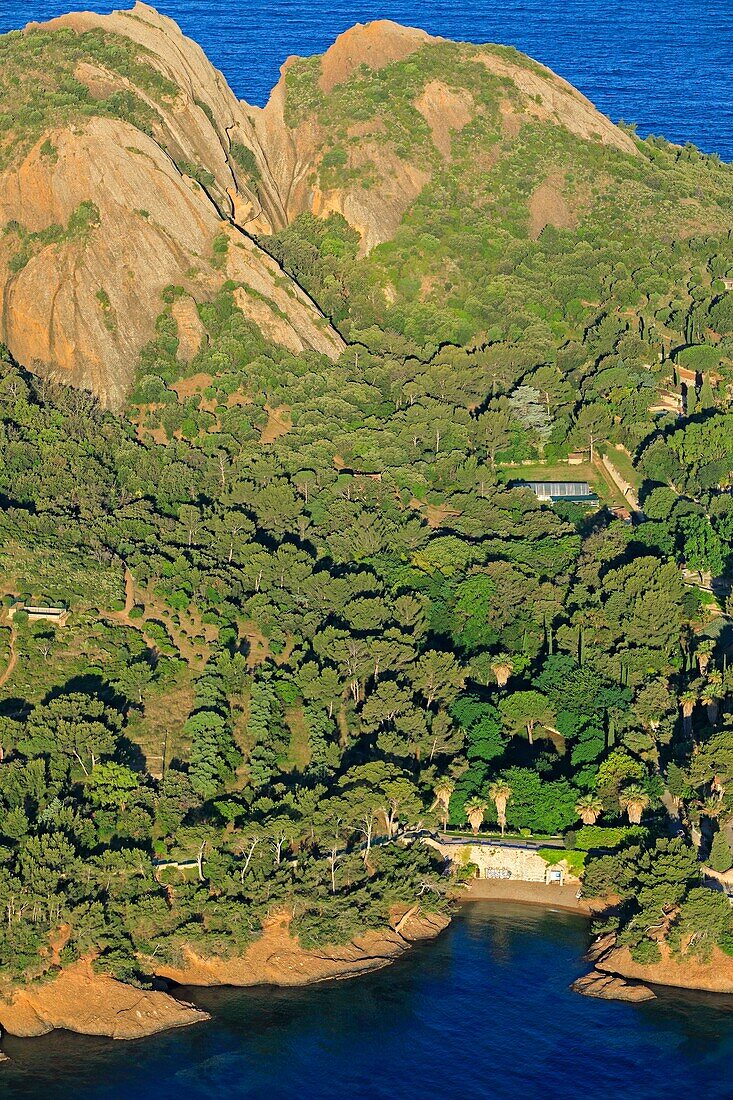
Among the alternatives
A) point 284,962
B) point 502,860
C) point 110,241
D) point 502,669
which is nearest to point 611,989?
point 502,860

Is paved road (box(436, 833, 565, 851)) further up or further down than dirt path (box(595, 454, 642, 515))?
further down

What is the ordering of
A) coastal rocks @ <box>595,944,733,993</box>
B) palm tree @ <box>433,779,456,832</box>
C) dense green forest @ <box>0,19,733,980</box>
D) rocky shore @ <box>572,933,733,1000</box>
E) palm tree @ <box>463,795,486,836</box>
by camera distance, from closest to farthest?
1. rocky shore @ <box>572,933,733,1000</box>
2. coastal rocks @ <box>595,944,733,993</box>
3. dense green forest @ <box>0,19,733,980</box>
4. palm tree @ <box>463,795,486,836</box>
5. palm tree @ <box>433,779,456,832</box>

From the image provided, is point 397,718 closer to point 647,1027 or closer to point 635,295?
point 647,1027

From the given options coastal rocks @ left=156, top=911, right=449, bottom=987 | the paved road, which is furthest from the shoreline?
coastal rocks @ left=156, top=911, right=449, bottom=987

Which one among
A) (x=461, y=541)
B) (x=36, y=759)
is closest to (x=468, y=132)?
(x=461, y=541)

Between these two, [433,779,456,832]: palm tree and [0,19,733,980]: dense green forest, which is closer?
[0,19,733,980]: dense green forest

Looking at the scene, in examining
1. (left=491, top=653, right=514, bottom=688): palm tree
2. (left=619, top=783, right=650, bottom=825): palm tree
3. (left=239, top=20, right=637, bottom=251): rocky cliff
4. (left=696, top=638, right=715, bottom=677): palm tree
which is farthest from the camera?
(left=239, top=20, right=637, bottom=251): rocky cliff

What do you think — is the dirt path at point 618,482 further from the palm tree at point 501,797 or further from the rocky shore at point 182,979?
the rocky shore at point 182,979

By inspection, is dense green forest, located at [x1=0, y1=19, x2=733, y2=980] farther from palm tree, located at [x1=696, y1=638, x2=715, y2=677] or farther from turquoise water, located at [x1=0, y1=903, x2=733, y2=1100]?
turquoise water, located at [x1=0, y1=903, x2=733, y2=1100]
